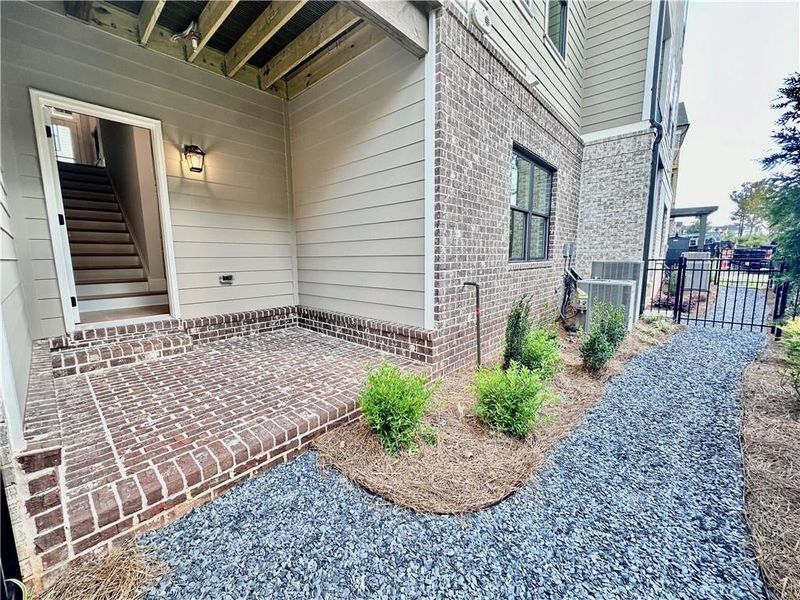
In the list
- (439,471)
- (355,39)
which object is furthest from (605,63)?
(439,471)

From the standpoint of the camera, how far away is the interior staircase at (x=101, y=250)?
4.40m

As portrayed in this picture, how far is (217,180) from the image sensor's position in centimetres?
405

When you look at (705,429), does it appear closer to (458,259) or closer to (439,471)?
(439,471)

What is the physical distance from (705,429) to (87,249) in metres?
8.00

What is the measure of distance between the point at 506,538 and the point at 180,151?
15.5ft

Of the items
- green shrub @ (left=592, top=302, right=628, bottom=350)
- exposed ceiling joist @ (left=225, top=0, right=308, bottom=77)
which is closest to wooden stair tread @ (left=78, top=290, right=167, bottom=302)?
exposed ceiling joist @ (left=225, top=0, right=308, bottom=77)

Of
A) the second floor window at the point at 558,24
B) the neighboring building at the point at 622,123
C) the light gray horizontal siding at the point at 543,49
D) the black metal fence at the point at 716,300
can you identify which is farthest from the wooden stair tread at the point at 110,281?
the black metal fence at the point at 716,300

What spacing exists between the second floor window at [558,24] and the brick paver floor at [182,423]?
6321 mm

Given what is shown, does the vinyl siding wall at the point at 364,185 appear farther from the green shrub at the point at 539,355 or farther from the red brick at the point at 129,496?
the red brick at the point at 129,496

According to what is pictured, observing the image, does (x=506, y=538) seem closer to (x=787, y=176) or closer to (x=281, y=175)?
(x=281, y=175)

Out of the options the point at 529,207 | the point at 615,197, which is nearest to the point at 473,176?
the point at 529,207

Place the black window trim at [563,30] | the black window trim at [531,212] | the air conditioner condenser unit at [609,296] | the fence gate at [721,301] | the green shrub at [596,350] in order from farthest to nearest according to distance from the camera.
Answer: the black window trim at [563,30] < the fence gate at [721,301] < the air conditioner condenser unit at [609,296] < the black window trim at [531,212] < the green shrub at [596,350]

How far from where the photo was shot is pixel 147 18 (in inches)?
123

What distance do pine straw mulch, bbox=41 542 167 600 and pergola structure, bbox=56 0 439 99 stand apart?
3.61 metres
